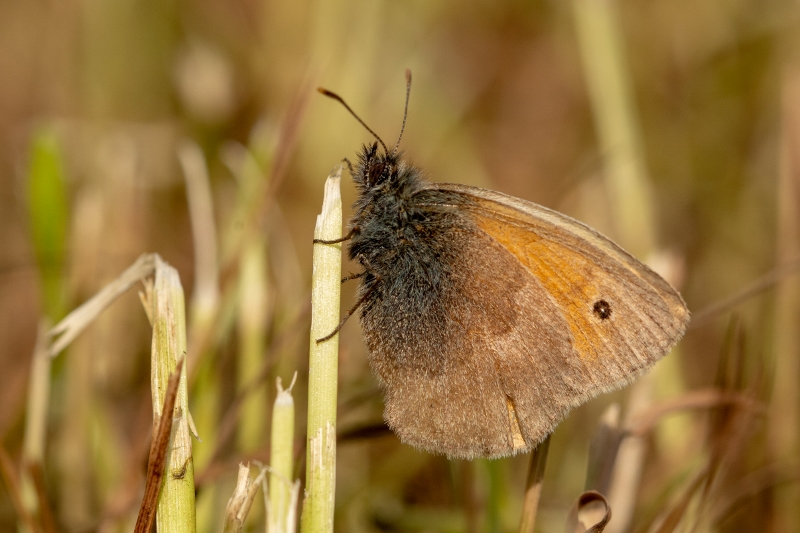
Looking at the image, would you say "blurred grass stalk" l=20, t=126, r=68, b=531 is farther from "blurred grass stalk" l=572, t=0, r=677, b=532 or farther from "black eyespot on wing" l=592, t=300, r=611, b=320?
"blurred grass stalk" l=572, t=0, r=677, b=532

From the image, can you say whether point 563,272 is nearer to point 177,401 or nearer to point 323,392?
point 323,392

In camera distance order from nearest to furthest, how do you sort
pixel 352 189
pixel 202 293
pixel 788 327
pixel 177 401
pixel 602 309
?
1. pixel 177 401
2. pixel 602 309
3. pixel 202 293
4. pixel 788 327
5. pixel 352 189

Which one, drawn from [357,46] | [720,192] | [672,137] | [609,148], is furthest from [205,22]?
[720,192]

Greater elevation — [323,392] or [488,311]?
[488,311]

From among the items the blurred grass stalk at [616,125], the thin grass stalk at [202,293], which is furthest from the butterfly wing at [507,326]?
the blurred grass stalk at [616,125]

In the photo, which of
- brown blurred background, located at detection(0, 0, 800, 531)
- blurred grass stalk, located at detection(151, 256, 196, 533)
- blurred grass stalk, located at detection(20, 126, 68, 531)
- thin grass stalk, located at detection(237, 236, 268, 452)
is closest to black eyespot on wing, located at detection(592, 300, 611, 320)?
brown blurred background, located at detection(0, 0, 800, 531)

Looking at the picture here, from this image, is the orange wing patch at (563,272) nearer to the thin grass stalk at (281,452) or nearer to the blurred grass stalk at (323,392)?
the blurred grass stalk at (323,392)

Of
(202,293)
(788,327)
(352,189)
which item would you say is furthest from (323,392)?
(352,189)
